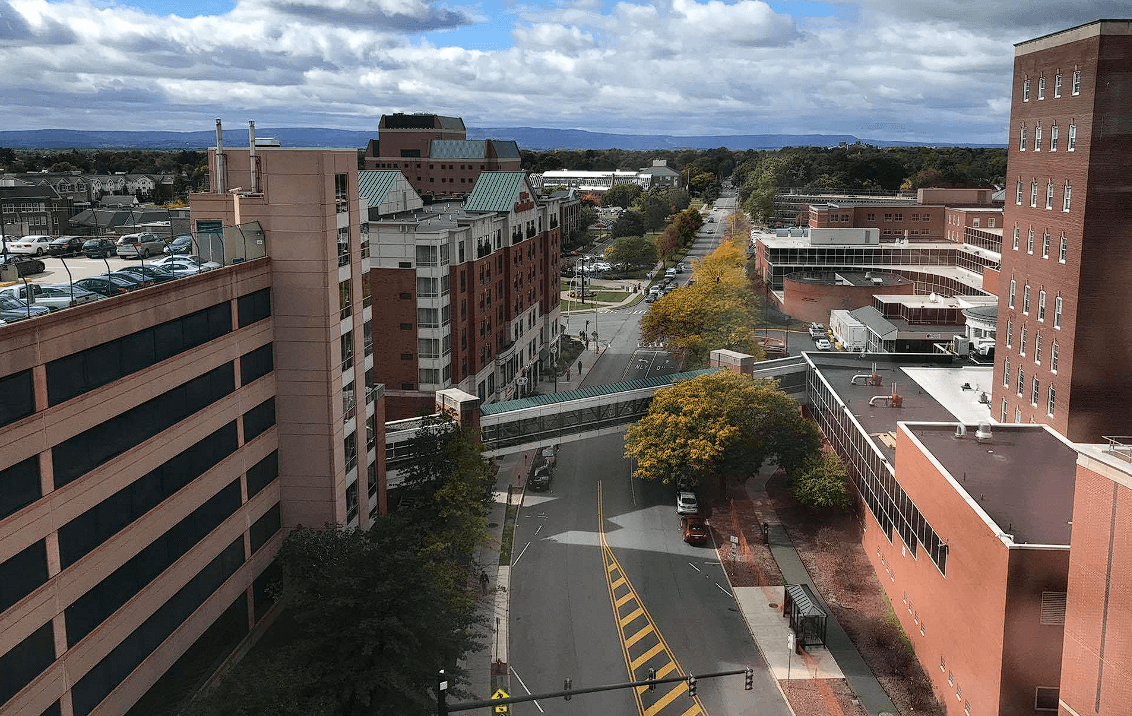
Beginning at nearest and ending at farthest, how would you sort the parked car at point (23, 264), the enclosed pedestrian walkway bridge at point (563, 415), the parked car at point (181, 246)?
the parked car at point (23, 264)
the parked car at point (181, 246)
the enclosed pedestrian walkway bridge at point (563, 415)

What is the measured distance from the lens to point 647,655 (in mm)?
41406

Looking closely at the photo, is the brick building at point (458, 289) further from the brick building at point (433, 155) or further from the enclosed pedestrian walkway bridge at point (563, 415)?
the brick building at point (433, 155)

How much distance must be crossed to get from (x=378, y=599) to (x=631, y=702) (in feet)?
40.1

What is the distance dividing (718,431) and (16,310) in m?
38.7

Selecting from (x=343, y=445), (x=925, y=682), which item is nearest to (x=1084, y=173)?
(x=925, y=682)

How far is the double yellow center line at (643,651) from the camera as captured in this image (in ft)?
124

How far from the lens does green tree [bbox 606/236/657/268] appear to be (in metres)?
164

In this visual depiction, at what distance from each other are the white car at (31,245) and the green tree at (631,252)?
129701 millimetres

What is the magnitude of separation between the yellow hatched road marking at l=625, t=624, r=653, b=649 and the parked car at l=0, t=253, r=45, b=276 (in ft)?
88.9

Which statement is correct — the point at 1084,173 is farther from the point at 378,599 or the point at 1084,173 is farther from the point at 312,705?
the point at 312,705

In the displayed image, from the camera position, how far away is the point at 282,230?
3744 cm

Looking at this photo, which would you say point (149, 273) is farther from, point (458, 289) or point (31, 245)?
point (458, 289)

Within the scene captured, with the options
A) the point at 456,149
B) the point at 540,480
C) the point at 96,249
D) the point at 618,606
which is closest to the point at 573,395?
the point at 540,480

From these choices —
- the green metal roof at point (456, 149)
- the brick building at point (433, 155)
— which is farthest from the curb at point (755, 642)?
the green metal roof at point (456, 149)
